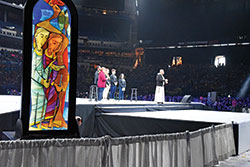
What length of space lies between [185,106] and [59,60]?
11.1 metres

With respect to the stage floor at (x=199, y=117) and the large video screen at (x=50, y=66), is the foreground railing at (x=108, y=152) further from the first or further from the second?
the stage floor at (x=199, y=117)

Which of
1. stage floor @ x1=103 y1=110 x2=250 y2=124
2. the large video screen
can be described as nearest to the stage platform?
stage floor @ x1=103 y1=110 x2=250 y2=124

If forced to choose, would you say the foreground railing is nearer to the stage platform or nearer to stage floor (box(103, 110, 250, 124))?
the stage platform

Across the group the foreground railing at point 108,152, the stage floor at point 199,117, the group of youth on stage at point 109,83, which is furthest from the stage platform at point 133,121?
the foreground railing at point 108,152

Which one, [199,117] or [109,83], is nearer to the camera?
[199,117]

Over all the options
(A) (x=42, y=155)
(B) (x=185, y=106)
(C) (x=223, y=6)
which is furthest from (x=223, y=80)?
(A) (x=42, y=155)

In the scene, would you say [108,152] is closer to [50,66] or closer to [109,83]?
[50,66]

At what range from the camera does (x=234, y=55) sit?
29078 millimetres

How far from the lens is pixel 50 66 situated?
16.1ft

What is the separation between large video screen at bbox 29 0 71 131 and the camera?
4.80 meters

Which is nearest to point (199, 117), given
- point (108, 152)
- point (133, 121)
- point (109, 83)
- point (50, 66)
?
point (133, 121)

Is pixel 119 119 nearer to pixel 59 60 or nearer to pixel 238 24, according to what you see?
pixel 59 60

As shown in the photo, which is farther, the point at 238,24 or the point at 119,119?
the point at 238,24

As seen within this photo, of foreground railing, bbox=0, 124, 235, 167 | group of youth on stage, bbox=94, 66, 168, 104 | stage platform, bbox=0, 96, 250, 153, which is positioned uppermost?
group of youth on stage, bbox=94, 66, 168, 104
